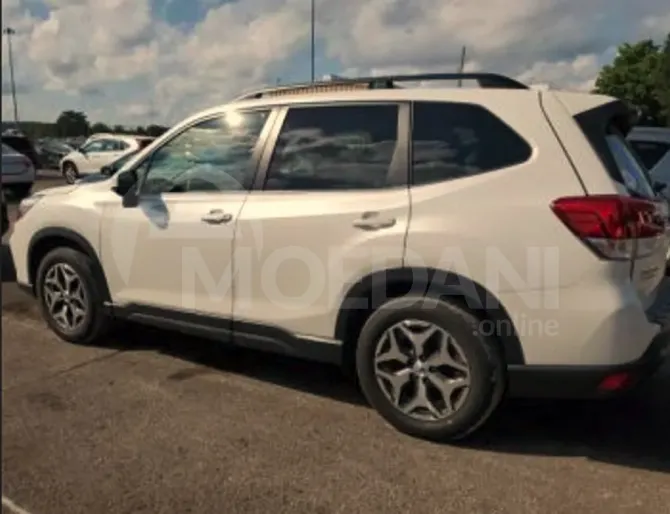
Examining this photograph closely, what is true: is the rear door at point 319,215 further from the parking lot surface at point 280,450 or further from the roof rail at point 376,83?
the parking lot surface at point 280,450

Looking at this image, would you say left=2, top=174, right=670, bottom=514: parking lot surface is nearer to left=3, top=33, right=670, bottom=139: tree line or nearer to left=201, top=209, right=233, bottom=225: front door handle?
left=201, top=209, right=233, bottom=225: front door handle

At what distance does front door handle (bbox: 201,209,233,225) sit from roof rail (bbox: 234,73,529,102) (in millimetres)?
774

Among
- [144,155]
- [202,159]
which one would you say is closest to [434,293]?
[202,159]

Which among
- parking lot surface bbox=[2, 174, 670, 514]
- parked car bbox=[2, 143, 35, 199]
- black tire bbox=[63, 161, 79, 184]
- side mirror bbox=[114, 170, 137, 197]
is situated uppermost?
side mirror bbox=[114, 170, 137, 197]

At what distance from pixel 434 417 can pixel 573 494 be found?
2.40 feet

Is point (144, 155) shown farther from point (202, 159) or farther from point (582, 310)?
point (582, 310)

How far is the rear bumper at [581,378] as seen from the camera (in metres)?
3.30

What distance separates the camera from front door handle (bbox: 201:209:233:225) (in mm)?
4141

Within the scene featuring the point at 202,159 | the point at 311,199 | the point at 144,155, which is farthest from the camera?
the point at 144,155

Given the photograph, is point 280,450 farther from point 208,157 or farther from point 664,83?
point 664,83

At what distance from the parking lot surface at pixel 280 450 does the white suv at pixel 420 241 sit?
303 mm

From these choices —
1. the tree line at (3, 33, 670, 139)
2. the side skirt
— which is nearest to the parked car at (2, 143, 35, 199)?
the side skirt

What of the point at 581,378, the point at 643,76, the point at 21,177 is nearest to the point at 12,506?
the point at 581,378

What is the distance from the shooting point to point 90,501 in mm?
3025
